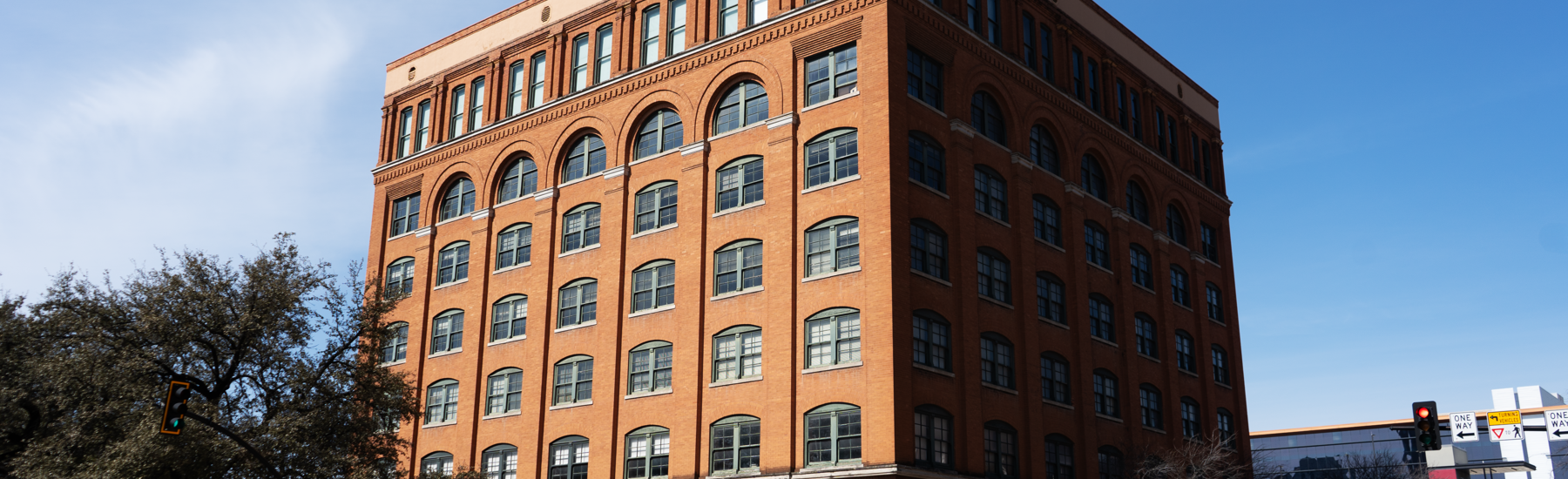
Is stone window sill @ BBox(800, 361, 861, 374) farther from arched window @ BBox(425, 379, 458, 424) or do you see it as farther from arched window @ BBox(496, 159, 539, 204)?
arched window @ BBox(425, 379, 458, 424)

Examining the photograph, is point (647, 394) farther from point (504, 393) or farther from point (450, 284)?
point (450, 284)

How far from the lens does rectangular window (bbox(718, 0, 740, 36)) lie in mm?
41125

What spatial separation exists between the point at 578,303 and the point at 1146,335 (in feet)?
69.8

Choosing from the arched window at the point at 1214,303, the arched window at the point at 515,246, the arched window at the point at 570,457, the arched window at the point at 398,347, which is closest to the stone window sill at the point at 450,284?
the arched window at the point at 515,246

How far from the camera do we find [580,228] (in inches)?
1725

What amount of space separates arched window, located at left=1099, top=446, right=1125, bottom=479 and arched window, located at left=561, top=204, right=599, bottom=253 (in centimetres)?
1853

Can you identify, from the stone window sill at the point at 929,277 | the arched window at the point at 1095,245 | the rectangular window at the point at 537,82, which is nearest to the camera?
the stone window sill at the point at 929,277

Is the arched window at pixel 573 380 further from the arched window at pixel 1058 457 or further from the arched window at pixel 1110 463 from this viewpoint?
the arched window at pixel 1110 463

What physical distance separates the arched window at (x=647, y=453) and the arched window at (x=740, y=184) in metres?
7.17

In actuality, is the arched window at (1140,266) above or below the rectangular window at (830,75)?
below

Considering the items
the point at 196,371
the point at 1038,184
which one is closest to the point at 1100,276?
the point at 1038,184

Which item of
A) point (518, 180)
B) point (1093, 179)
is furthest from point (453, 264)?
point (1093, 179)

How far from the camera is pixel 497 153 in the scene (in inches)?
1891

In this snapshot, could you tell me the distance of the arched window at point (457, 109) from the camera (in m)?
50.9
